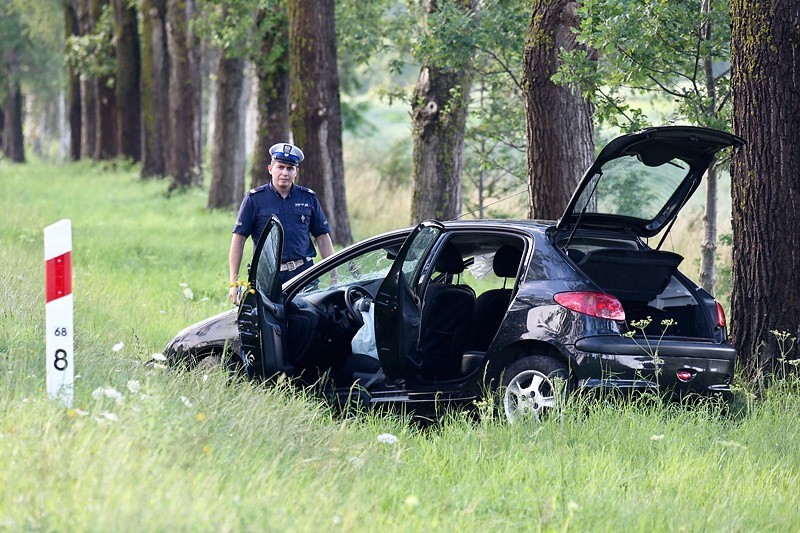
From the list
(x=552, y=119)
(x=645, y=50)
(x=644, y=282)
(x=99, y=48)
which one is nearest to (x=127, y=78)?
(x=99, y=48)

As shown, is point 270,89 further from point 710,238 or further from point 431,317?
point 431,317

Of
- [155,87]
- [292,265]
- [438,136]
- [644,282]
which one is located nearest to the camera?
[644,282]

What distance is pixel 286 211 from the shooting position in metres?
9.46

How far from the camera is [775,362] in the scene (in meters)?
8.37

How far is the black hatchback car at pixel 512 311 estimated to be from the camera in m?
6.91

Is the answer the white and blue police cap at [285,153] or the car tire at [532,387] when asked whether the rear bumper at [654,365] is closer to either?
the car tire at [532,387]

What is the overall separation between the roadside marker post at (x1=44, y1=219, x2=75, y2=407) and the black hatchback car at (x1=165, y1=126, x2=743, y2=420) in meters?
1.88

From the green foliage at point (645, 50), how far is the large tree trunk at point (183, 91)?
19.0 metres

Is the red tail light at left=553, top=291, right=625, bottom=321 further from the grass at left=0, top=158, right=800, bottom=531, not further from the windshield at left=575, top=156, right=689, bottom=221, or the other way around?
the windshield at left=575, top=156, right=689, bottom=221

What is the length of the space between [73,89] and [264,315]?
141ft

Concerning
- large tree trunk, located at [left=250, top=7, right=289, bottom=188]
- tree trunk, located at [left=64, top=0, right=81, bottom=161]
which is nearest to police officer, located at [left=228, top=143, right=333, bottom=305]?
large tree trunk, located at [left=250, top=7, right=289, bottom=188]

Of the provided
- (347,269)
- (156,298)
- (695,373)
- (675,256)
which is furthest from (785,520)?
(156,298)

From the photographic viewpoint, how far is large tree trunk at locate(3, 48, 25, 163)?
2148 inches

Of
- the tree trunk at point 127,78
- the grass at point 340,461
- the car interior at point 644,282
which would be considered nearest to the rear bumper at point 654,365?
the grass at point 340,461
